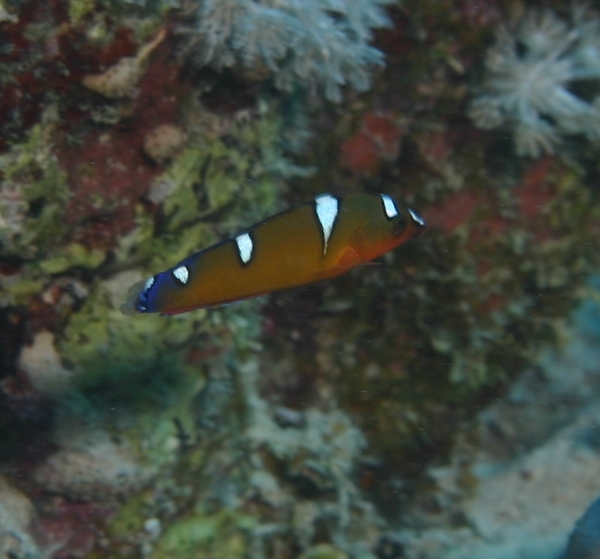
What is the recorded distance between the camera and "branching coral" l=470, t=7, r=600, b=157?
15.2 ft

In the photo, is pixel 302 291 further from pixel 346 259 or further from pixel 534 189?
pixel 346 259

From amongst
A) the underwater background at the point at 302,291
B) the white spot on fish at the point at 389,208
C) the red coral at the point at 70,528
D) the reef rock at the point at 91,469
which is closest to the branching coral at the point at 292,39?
the underwater background at the point at 302,291

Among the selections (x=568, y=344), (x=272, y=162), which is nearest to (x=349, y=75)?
(x=272, y=162)

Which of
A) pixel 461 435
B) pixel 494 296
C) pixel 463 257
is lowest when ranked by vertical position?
pixel 461 435

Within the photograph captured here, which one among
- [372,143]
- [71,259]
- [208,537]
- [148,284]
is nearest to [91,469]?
[208,537]

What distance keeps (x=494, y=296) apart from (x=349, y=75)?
2275 mm

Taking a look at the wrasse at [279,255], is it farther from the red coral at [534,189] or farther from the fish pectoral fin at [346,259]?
the red coral at [534,189]

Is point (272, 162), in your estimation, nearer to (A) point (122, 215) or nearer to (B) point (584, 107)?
(A) point (122, 215)

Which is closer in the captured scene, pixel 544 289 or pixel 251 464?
pixel 251 464

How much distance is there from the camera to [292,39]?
Answer: 3625 millimetres

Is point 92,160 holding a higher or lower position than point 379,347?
higher

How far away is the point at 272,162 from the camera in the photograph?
4363 mm

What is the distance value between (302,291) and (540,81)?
2.59 metres

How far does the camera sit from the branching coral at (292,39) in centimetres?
346
